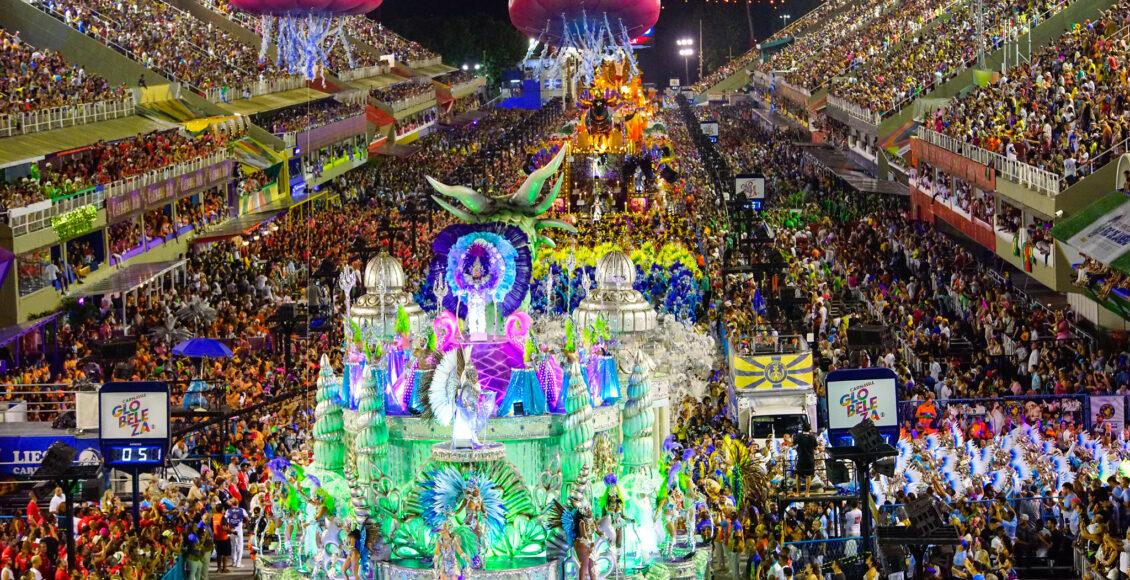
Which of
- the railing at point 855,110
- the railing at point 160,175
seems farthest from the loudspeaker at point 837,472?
the railing at point 855,110

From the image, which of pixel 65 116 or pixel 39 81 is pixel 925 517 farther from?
pixel 39 81

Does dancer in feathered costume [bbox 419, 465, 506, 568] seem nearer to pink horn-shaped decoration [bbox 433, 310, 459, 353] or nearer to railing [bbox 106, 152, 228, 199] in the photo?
pink horn-shaped decoration [bbox 433, 310, 459, 353]

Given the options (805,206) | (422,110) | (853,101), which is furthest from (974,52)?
(422,110)

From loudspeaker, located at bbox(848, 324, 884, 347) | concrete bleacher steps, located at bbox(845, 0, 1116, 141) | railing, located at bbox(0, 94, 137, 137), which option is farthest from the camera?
concrete bleacher steps, located at bbox(845, 0, 1116, 141)

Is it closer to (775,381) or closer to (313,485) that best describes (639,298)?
(775,381)

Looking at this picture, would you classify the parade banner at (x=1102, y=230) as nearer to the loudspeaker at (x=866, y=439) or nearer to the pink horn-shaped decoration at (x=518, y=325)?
the loudspeaker at (x=866, y=439)

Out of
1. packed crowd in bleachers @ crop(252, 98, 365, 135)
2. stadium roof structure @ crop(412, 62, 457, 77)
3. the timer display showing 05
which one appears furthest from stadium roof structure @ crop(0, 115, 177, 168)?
stadium roof structure @ crop(412, 62, 457, 77)

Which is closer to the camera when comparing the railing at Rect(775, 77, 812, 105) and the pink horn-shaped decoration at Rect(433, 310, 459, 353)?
the pink horn-shaped decoration at Rect(433, 310, 459, 353)

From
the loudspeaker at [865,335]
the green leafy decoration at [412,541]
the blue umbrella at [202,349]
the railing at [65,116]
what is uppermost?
the railing at [65,116]
